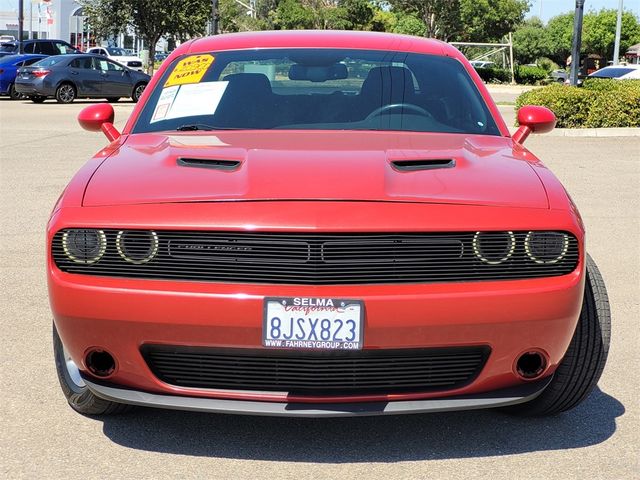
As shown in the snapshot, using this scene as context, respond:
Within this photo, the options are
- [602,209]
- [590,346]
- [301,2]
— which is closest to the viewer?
[590,346]

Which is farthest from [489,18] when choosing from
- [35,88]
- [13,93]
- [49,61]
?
[35,88]

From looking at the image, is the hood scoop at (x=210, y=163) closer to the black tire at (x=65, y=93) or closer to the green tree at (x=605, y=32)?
the black tire at (x=65, y=93)

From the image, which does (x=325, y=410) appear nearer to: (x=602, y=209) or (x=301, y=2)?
(x=602, y=209)

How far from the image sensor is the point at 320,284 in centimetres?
340

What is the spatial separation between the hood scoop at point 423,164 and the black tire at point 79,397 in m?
1.40

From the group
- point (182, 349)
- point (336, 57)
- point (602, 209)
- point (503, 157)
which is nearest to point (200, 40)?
point (336, 57)

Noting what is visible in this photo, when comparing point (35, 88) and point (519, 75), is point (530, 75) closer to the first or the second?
point (519, 75)

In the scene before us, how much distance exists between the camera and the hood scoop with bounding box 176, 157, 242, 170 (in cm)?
380

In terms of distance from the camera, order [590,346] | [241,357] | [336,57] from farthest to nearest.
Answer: [336,57]
[590,346]
[241,357]

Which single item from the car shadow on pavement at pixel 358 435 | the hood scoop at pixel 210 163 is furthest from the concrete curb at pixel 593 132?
the hood scoop at pixel 210 163

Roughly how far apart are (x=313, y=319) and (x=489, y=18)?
75.9 meters

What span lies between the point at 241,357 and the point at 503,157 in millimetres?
1376

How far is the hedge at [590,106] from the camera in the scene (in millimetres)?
18516

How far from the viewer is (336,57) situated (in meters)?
5.19
